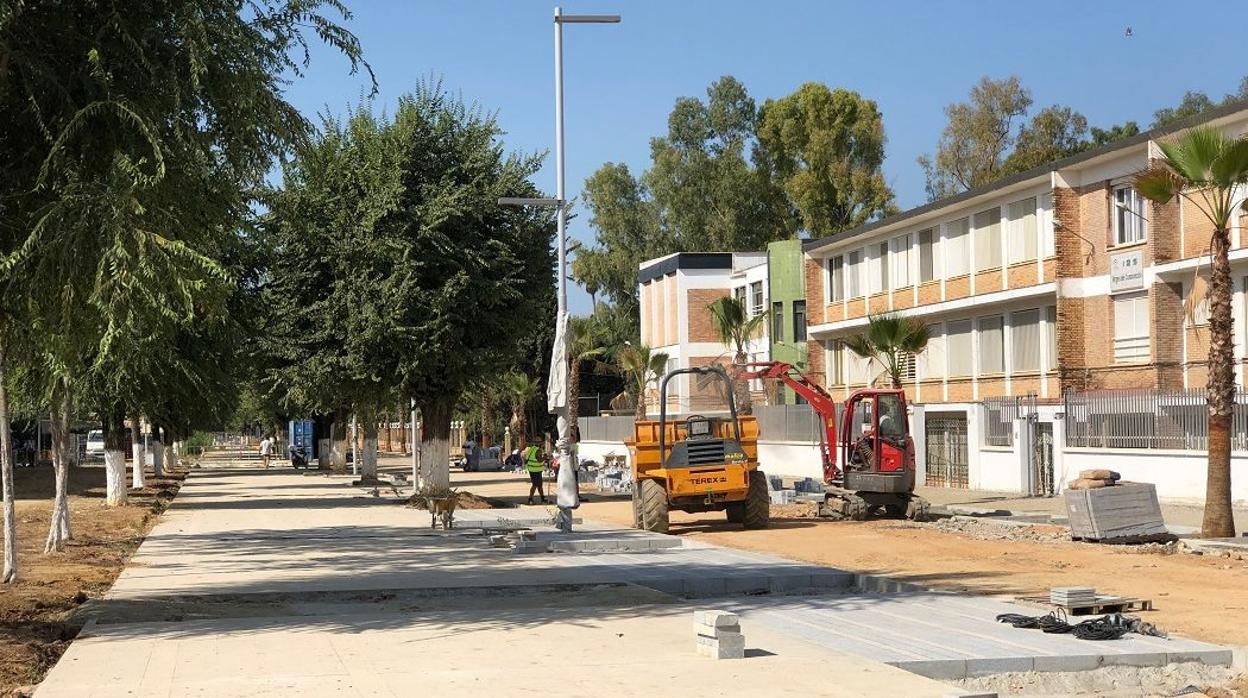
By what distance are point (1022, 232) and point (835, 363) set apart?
15780mm

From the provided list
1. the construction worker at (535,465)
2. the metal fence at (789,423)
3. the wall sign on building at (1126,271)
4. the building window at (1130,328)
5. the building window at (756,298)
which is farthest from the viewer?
the building window at (756,298)

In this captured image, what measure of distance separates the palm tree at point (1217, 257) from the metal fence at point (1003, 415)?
14.8 metres

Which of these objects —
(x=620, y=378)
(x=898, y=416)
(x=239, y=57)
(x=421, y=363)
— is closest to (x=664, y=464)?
(x=898, y=416)

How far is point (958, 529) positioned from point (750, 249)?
54.1m

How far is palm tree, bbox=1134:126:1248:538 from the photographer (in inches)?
902

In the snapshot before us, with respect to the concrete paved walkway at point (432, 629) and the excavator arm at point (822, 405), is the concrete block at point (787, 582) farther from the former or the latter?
the excavator arm at point (822, 405)

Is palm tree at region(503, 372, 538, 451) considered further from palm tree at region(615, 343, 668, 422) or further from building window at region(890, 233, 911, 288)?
building window at region(890, 233, 911, 288)

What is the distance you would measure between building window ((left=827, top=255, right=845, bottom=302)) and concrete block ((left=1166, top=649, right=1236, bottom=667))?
146ft

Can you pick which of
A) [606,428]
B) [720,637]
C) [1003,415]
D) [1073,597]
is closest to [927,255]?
[1003,415]

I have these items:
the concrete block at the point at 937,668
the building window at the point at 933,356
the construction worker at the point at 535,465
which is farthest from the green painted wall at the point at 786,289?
the concrete block at the point at 937,668

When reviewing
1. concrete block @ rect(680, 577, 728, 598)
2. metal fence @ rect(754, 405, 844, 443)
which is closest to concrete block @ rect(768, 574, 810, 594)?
concrete block @ rect(680, 577, 728, 598)

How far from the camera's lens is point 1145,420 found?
1314 inches

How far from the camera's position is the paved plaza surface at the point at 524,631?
10.4 meters

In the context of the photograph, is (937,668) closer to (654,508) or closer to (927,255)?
(654,508)
